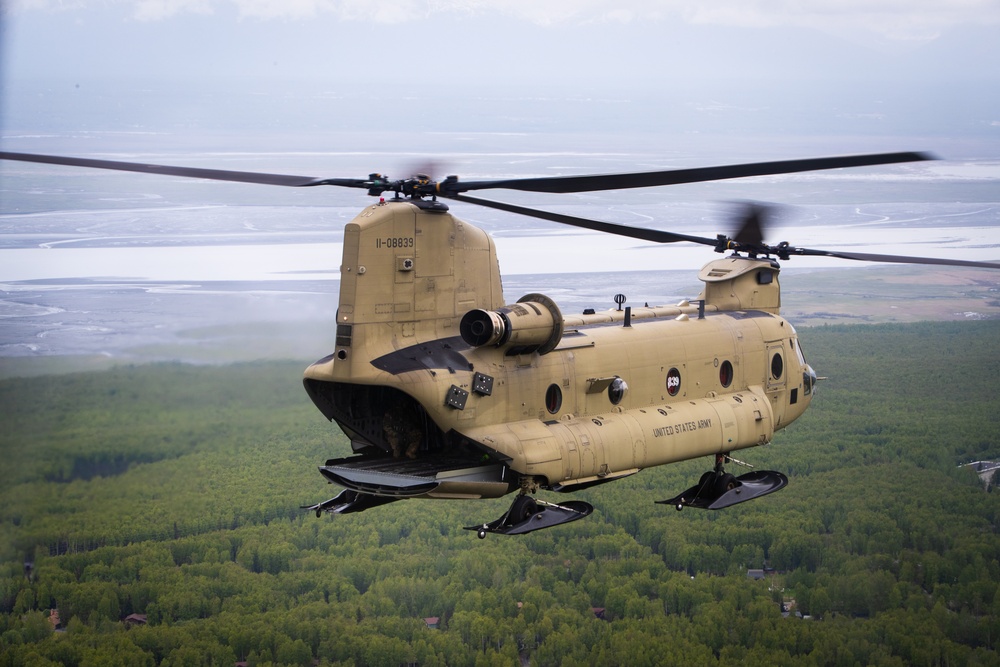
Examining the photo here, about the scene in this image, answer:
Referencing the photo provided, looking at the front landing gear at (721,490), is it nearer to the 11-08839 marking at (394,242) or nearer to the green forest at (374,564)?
the 11-08839 marking at (394,242)

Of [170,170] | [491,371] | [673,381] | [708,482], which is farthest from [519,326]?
[708,482]

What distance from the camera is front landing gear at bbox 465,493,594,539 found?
63.2ft

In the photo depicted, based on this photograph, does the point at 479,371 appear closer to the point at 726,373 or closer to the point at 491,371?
the point at 491,371

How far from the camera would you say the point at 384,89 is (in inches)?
2707

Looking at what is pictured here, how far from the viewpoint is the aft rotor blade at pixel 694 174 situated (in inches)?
653

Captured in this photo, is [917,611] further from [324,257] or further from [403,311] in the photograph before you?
[403,311]

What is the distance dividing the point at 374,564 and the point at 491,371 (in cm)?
2066

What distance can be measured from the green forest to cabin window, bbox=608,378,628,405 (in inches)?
495

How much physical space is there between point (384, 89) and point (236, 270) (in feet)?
110

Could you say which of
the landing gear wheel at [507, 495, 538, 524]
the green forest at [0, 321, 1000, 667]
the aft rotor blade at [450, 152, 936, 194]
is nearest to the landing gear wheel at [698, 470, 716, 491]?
the landing gear wheel at [507, 495, 538, 524]

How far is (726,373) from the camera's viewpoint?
75.5ft

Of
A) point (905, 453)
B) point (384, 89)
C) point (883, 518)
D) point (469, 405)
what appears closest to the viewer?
point (469, 405)

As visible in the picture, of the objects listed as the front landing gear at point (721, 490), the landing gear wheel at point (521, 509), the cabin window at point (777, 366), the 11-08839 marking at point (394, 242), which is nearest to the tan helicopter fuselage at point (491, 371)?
the 11-08839 marking at point (394, 242)

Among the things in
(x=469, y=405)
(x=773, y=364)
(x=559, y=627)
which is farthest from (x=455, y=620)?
(x=469, y=405)
